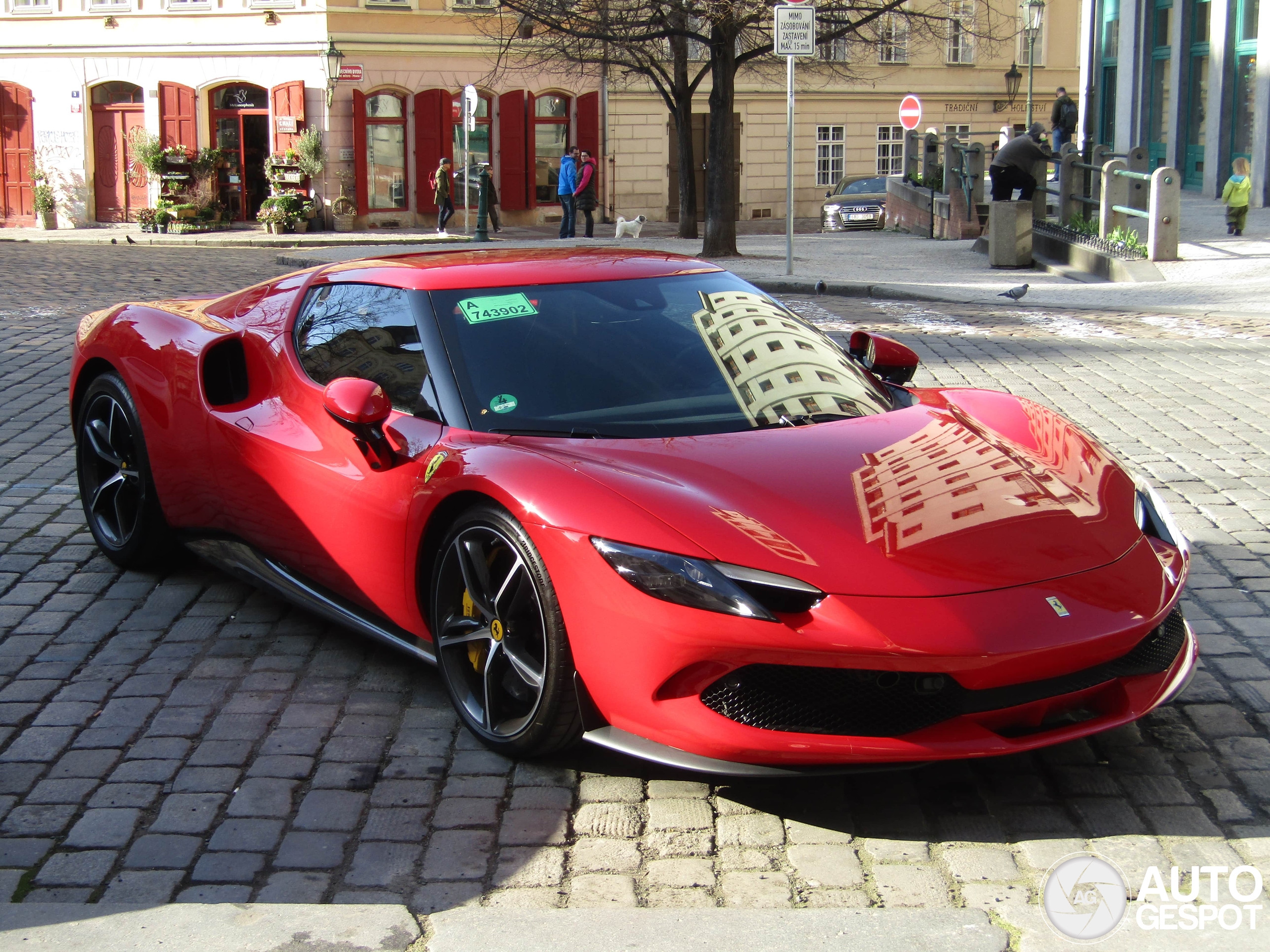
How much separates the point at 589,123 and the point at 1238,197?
22236mm

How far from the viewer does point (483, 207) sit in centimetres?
2962

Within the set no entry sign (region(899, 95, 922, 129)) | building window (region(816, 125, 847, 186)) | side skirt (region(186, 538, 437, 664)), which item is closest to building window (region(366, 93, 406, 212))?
Answer: building window (region(816, 125, 847, 186))

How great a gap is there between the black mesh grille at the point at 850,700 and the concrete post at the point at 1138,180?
14.7 m

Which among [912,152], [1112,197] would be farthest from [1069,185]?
[912,152]

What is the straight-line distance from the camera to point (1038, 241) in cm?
1903

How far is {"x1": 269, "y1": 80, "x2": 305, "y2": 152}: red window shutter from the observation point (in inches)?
1345

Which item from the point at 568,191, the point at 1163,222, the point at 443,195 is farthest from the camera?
the point at 443,195

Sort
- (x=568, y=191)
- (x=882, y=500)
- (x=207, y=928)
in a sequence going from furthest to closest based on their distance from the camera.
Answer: (x=568, y=191), (x=882, y=500), (x=207, y=928)

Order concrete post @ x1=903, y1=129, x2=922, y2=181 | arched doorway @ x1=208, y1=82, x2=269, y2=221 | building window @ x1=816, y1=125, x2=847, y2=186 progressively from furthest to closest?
1. building window @ x1=816, y1=125, x2=847, y2=186
2. arched doorway @ x1=208, y1=82, x2=269, y2=221
3. concrete post @ x1=903, y1=129, x2=922, y2=181

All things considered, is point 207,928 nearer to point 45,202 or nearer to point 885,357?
point 885,357

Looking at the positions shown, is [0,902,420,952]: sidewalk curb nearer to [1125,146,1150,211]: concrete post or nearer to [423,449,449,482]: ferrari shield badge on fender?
[423,449,449,482]: ferrari shield badge on fender

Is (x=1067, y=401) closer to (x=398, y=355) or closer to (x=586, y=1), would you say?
(x=398, y=355)

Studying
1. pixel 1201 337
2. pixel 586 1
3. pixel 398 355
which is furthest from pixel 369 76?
pixel 398 355

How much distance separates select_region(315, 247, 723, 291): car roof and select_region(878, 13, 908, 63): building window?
60.7 ft
